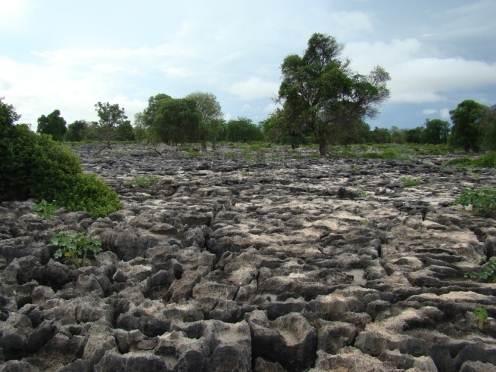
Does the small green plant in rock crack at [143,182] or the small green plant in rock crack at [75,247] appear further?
the small green plant in rock crack at [143,182]

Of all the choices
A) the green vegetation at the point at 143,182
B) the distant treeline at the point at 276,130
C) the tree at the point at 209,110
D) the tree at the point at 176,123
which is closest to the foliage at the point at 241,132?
the distant treeline at the point at 276,130

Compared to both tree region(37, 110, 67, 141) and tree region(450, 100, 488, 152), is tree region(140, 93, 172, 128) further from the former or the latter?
tree region(450, 100, 488, 152)

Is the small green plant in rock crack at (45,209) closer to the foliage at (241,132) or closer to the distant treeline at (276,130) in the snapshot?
the distant treeline at (276,130)

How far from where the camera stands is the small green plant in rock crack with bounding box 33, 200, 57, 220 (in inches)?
398

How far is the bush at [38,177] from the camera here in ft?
38.4

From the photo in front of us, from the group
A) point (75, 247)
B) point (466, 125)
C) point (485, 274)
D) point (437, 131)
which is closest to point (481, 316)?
point (485, 274)

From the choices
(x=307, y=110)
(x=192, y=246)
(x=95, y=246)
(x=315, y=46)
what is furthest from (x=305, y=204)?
(x=315, y=46)

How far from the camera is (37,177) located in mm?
12211

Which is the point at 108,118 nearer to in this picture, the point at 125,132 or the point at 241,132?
the point at 125,132

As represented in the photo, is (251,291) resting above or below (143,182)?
below

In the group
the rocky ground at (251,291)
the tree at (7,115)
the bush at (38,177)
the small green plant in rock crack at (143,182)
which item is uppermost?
the tree at (7,115)

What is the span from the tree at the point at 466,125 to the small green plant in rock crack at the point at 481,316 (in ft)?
183

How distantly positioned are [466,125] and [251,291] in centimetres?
5754

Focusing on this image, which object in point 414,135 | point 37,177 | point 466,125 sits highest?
point 466,125
